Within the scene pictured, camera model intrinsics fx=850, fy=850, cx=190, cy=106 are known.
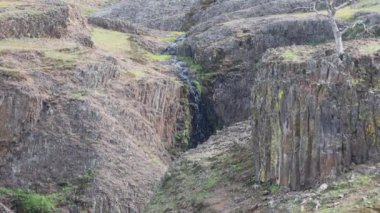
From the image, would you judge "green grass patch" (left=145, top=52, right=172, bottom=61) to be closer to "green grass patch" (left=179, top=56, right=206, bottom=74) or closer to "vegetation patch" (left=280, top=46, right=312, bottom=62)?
"green grass patch" (left=179, top=56, right=206, bottom=74)

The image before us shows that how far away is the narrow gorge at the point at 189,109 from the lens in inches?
682

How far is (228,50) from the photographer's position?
48.8m

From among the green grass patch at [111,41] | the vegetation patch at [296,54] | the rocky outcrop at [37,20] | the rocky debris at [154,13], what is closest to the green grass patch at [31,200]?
the rocky outcrop at [37,20]

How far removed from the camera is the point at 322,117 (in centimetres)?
1747

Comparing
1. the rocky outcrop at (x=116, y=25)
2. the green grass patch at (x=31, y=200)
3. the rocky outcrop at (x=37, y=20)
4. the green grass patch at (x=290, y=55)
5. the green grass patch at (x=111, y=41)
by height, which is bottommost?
the green grass patch at (x=31, y=200)

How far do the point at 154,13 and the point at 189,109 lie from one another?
863 inches

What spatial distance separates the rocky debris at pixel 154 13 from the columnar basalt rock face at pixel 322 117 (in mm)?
46051

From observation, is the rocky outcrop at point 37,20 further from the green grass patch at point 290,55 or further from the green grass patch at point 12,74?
the green grass patch at point 290,55

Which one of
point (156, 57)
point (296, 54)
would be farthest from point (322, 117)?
point (156, 57)

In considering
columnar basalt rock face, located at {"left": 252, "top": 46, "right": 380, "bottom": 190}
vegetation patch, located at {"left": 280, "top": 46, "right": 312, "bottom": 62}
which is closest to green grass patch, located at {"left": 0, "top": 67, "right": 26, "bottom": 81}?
vegetation patch, located at {"left": 280, "top": 46, "right": 312, "bottom": 62}

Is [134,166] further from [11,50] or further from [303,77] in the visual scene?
[303,77]

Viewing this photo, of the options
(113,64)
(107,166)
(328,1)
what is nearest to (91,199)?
(107,166)

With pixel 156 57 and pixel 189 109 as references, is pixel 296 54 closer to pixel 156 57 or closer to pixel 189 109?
pixel 189 109

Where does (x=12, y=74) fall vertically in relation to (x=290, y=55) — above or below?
below
